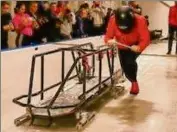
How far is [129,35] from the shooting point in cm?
456

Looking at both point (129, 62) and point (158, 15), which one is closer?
point (129, 62)

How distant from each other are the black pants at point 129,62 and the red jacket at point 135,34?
11 cm

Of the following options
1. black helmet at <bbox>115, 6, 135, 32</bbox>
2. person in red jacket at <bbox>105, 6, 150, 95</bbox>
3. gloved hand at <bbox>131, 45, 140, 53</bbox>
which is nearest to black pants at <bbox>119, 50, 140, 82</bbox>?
person in red jacket at <bbox>105, 6, 150, 95</bbox>

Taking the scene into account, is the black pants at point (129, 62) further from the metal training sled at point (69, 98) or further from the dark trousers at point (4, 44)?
the dark trousers at point (4, 44)

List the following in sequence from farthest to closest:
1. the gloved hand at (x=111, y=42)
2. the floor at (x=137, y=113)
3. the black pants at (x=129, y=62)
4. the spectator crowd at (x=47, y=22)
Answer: the spectator crowd at (x=47, y=22)
the black pants at (x=129, y=62)
the gloved hand at (x=111, y=42)
the floor at (x=137, y=113)

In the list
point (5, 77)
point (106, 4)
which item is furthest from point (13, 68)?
point (106, 4)

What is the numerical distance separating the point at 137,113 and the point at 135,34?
1029mm

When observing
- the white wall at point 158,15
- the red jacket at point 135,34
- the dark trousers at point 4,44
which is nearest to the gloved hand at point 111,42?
the red jacket at point 135,34

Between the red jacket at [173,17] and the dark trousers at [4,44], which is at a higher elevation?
the red jacket at [173,17]

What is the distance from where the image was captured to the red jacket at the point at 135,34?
14.6ft

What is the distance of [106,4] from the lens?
12875 millimetres

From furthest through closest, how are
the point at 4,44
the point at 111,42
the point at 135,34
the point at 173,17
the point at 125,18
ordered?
1. the point at 173,17
2. the point at 4,44
3. the point at 135,34
4. the point at 111,42
5. the point at 125,18

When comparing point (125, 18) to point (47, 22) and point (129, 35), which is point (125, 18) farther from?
point (47, 22)

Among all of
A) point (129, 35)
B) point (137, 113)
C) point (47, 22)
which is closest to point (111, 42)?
point (129, 35)
